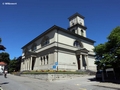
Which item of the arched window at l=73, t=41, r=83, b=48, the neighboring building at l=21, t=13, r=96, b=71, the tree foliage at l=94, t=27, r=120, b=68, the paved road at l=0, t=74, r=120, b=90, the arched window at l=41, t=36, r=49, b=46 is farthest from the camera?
the arched window at l=73, t=41, r=83, b=48

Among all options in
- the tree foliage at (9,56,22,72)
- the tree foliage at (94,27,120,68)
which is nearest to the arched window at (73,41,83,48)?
the tree foliage at (94,27,120,68)

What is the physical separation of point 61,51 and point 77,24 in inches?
609

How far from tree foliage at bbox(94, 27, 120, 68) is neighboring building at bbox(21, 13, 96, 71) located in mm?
11770

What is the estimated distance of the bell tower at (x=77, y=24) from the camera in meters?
40.9

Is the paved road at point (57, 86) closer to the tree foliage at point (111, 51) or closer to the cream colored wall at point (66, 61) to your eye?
the tree foliage at point (111, 51)

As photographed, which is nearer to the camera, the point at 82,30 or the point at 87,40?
the point at 87,40

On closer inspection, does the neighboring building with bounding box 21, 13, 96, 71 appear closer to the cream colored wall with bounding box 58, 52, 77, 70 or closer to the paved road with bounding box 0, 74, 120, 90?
the cream colored wall with bounding box 58, 52, 77, 70

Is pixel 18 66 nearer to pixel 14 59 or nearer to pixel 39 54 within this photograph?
pixel 14 59

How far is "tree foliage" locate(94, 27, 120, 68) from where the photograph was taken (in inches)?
582

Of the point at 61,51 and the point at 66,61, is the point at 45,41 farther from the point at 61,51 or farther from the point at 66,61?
the point at 66,61

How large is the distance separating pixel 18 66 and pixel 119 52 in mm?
52969

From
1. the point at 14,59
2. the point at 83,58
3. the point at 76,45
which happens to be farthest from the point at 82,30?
the point at 14,59

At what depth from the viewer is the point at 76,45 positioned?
35875 millimetres

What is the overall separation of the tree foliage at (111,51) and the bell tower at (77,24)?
23583 mm
